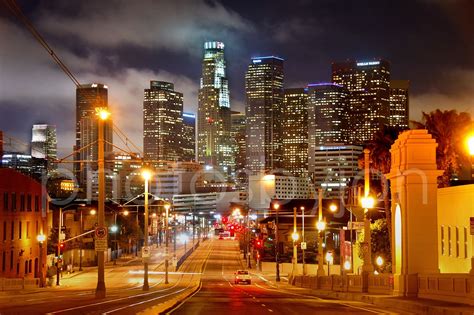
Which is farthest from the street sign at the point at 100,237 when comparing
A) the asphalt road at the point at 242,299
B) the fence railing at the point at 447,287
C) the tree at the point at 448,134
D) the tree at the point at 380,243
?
the tree at the point at 380,243

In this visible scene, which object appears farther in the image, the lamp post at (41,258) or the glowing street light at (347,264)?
the glowing street light at (347,264)

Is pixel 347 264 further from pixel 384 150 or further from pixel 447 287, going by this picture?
pixel 447 287

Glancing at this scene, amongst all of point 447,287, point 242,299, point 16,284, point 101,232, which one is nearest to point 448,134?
point 242,299

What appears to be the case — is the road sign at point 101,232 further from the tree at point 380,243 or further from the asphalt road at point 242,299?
the tree at point 380,243

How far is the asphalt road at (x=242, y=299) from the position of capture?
95.1 feet

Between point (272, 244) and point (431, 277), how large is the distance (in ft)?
354

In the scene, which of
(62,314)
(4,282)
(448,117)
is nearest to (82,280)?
(4,282)

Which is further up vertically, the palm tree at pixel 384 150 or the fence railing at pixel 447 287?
the palm tree at pixel 384 150

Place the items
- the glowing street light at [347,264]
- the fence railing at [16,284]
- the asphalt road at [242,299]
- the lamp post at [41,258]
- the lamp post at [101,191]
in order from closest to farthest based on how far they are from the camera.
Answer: the asphalt road at [242,299] → the lamp post at [101,191] → the fence railing at [16,284] → the lamp post at [41,258] → the glowing street light at [347,264]

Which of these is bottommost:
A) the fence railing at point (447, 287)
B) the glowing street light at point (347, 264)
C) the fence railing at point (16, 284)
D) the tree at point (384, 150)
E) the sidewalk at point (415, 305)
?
the fence railing at point (16, 284)

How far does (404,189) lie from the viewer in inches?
1330

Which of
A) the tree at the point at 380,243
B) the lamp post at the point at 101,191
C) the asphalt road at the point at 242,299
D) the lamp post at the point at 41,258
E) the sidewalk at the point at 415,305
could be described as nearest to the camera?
the sidewalk at the point at 415,305

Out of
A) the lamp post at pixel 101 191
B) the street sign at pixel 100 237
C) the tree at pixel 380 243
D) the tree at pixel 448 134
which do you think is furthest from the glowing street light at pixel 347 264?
the street sign at pixel 100 237

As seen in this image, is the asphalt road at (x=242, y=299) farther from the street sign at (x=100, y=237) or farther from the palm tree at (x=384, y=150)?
the palm tree at (x=384, y=150)
